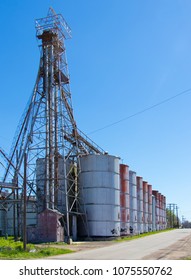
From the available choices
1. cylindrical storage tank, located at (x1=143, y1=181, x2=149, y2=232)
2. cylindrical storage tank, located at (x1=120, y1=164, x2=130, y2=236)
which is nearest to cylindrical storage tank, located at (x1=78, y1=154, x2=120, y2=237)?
cylindrical storage tank, located at (x1=120, y1=164, x2=130, y2=236)

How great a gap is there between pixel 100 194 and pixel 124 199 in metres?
11.5

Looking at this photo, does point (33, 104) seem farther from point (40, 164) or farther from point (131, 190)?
point (131, 190)

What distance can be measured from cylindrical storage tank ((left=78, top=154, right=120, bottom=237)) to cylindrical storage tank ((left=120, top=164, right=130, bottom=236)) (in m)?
6.56

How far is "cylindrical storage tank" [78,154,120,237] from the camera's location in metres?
49.2

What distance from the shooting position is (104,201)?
49.7 meters

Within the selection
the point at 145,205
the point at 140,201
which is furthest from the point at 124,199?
the point at 145,205

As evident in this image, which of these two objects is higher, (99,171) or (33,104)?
(33,104)

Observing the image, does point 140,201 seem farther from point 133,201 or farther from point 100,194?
point 100,194

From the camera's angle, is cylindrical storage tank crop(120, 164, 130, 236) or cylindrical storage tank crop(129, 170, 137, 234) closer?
cylindrical storage tank crop(120, 164, 130, 236)

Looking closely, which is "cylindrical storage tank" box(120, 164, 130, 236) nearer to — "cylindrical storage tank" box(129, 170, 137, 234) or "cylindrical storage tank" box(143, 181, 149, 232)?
"cylindrical storage tank" box(129, 170, 137, 234)

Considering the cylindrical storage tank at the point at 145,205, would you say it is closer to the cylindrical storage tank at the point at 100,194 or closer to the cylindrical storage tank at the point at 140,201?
the cylindrical storage tank at the point at 140,201

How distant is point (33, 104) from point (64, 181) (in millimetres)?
10332
